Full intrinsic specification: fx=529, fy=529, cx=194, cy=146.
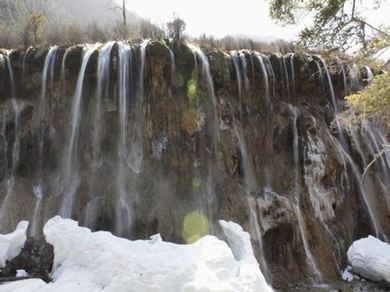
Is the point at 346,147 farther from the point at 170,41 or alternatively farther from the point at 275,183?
the point at 170,41

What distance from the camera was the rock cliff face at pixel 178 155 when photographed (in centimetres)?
1537

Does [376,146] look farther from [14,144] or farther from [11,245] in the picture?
[11,245]

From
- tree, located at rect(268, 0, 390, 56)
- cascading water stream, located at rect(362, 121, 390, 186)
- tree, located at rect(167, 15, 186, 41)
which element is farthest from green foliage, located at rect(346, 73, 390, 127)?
tree, located at rect(167, 15, 186, 41)

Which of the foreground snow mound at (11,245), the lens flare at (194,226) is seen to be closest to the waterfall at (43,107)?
the lens flare at (194,226)

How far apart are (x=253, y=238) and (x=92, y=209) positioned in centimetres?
470

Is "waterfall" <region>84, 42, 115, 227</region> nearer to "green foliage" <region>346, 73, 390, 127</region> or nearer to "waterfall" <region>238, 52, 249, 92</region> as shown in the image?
"waterfall" <region>238, 52, 249, 92</region>

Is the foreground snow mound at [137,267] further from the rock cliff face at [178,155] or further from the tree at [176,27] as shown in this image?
the tree at [176,27]

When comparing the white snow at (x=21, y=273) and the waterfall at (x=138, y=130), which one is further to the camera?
the waterfall at (x=138, y=130)

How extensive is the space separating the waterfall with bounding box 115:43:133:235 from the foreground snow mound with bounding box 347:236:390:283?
667 cm

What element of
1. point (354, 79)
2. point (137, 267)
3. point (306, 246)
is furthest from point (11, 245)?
point (354, 79)

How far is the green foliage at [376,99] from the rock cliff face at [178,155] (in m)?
6.94

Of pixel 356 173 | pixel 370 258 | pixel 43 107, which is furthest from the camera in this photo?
pixel 356 173

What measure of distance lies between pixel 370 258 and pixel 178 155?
6.29 m

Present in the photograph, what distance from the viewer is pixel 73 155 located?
1622cm
